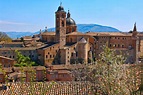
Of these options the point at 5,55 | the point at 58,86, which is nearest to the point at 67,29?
the point at 5,55

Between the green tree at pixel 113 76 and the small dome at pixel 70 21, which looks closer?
the green tree at pixel 113 76

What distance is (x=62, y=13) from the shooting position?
47.2 metres

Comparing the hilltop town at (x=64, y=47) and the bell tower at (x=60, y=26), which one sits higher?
the bell tower at (x=60, y=26)

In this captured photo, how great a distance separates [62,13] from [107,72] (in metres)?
40.5

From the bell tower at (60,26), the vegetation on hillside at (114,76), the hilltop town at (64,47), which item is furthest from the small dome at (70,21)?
the vegetation on hillside at (114,76)

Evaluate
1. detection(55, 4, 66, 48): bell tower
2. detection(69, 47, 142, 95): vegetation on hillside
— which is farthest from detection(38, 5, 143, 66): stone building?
detection(69, 47, 142, 95): vegetation on hillside

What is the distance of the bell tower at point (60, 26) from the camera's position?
45.9 metres

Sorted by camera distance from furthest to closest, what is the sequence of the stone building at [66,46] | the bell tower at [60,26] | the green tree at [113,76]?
the bell tower at [60,26]
the stone building at [66,46]
the green tree at [113,76]

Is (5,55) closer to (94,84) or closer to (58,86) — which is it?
(58,86)

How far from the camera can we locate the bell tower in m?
45.9

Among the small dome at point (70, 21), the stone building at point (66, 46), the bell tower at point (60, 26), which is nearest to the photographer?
the stone building at point (66, 46)

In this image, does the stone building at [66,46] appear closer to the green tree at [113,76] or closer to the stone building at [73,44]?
the stone building at [73,44]

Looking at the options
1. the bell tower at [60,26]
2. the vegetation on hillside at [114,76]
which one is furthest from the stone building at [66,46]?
the vegetation on hillside at [114,76]

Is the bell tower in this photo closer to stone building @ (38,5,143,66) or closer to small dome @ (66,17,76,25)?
stone building @ (38,5,143,66)
